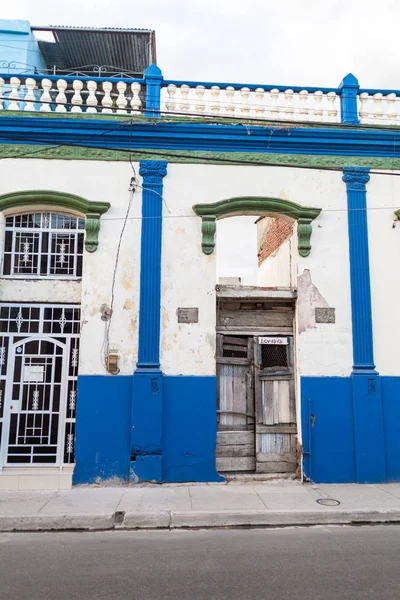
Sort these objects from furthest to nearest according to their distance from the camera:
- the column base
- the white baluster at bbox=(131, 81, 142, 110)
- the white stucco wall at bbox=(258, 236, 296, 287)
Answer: the white stucco wall at bbox=(258, 236, 296, 287)
the white baluster at bbox=(131, 81, 142, 110)
the column base

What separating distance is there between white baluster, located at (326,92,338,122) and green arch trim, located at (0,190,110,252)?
181 inches

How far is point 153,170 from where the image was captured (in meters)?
9.33

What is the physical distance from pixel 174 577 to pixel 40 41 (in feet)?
42.5

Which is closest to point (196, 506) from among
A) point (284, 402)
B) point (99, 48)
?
point (284, 402)

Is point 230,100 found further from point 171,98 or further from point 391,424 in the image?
point 391,424

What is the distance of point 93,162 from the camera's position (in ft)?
30.5

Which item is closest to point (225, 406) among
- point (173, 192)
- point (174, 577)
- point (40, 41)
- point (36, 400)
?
point (36, 400)

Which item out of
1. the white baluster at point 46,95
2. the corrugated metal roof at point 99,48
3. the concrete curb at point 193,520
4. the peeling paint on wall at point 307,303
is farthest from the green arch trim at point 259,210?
the corrugated metal roof at point 99,48

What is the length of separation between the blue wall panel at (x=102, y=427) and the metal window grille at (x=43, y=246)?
2097mm

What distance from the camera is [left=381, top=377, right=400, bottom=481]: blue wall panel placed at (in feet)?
29.2

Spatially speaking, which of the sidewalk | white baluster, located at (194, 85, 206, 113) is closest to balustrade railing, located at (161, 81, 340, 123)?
white baluster, located at (194, 85, 206, 113)

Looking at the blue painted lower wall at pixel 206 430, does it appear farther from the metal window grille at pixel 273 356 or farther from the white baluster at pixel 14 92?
Result: the white baluster at pixel 14 92

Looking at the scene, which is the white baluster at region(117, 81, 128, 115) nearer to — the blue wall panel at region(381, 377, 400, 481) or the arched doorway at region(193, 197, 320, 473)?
the arched doorway at region(193, 197, 320, 473)

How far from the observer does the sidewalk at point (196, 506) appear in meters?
6.62
